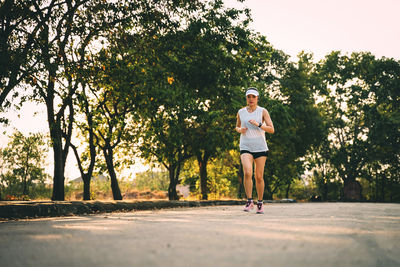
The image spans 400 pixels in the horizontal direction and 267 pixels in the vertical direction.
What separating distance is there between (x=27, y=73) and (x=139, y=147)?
13.1m

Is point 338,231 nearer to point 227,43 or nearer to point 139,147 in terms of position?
point 227,43

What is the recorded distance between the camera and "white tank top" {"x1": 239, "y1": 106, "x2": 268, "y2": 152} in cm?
782

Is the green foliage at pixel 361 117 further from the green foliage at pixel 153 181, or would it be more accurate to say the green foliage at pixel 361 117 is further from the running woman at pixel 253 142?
the green foliage at pixel 153 181

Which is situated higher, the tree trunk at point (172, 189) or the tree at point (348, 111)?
the tree at point (348, 111)

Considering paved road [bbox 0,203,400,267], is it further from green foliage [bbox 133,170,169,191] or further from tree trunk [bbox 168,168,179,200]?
green foliage [bbox 133,170,169,191]

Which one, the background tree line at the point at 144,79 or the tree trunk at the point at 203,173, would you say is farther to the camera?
the tree trunk at the point at 203,173

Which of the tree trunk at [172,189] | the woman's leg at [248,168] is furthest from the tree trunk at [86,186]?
the woman's leg at [248,168]

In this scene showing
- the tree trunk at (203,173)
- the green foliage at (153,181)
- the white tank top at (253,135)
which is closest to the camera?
the white tank top at (253,135)

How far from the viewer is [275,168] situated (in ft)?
120

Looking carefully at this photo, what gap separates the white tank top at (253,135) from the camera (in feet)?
25.7

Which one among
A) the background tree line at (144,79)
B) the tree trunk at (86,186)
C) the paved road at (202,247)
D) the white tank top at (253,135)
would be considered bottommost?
the paved road at (202,247)

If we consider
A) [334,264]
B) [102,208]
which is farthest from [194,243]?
[102,208]

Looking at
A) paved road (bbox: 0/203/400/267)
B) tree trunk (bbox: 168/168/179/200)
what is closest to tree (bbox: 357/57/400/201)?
tree trunk (bbox: 168/168/179/200)

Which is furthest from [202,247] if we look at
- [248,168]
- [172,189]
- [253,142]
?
[172,189]
